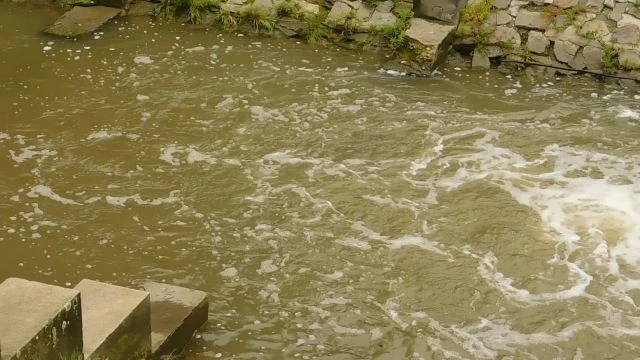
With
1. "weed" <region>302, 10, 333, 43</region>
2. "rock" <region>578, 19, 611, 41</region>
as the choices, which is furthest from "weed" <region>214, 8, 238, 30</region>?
"rock" <region>578, 19, 611, 41</region>

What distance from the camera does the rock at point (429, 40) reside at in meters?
10.2

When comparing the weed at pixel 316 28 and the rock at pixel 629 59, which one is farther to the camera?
the weed at pixel 316 28

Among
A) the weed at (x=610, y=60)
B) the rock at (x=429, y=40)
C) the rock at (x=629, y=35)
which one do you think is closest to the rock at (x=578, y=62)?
the weed at (x=610, y=60)

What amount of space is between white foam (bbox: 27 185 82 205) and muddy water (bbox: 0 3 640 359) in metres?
0.02

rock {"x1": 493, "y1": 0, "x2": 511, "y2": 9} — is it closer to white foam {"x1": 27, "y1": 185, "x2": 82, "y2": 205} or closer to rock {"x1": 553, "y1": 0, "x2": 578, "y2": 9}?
rock {"x1": 553, "y1": 0, "x2": 578, "y2": 9}

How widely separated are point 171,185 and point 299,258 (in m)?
1.68

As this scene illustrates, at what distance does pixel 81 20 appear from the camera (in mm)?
11258

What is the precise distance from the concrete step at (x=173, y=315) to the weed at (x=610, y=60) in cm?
633

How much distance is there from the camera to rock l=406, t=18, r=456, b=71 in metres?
10.2

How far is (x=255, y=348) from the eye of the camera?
5918 mm

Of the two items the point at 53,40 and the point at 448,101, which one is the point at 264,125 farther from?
the point at 53,40

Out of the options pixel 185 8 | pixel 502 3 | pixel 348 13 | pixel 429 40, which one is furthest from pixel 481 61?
pixel 185 8

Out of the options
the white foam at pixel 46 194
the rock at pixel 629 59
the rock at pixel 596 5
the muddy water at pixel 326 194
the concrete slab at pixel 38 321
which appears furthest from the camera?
the rock at pixel 596 5

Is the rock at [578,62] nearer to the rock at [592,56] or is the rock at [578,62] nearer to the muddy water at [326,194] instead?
the rock at [592,56]
